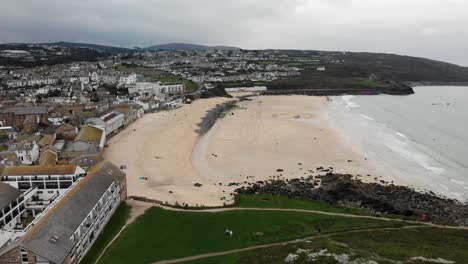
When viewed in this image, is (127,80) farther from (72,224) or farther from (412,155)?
(72,224)

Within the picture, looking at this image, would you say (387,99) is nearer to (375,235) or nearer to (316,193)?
(316,193)

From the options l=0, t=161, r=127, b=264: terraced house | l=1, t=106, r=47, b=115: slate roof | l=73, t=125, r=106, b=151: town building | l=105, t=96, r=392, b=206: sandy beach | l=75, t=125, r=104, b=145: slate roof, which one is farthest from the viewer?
l=1, t=106, r=47, b=115: slate roof

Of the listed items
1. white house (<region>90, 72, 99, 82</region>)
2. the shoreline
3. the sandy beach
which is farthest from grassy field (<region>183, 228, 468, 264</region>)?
white house (<region>90, 72, 99, 82</region>)

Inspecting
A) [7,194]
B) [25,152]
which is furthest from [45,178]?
[25,152]

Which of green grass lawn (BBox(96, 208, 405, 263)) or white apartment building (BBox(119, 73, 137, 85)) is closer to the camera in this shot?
green grass lawn (BBox(96, 208, 405, 263))

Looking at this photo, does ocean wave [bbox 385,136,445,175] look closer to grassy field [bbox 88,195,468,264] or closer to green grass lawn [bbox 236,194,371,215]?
green grass lawn [bbox 236,194,371,215]

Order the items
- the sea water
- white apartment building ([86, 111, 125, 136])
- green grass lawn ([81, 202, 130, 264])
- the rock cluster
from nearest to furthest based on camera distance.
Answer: green grass lawn ([81, 202, 130, 264]), the rock cluster, the sea water, white apartment building ([86, 111, 125, 136])

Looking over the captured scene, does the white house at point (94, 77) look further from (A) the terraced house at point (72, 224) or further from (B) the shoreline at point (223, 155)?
(A) the terraced house at point (72, 224)
